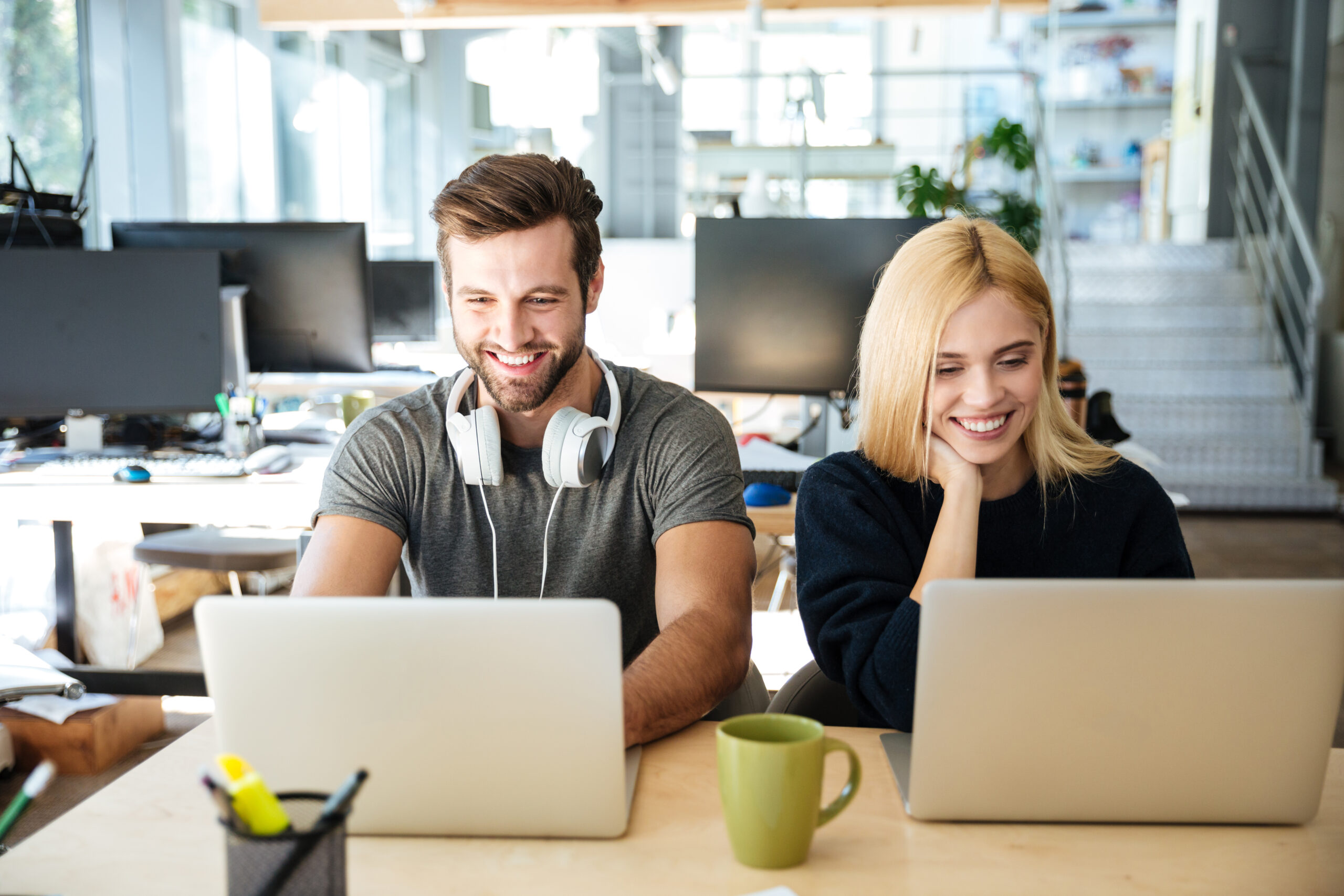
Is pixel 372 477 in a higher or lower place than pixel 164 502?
higher

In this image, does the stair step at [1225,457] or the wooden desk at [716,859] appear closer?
the wooden desk at [716,859]

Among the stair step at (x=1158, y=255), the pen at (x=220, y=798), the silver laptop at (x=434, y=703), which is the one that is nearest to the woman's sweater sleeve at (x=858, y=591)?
the silver laptop at (x=434, y=703)

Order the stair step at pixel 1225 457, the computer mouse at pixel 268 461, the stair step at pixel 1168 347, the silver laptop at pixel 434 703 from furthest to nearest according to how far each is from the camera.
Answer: the stair step at pixel 1168 347 < the stair step at pixel 1225 457 < the computer mouse at pixel 268 461 < the silver laptop at pixel 434 703

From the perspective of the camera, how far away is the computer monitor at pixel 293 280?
8.17 feet

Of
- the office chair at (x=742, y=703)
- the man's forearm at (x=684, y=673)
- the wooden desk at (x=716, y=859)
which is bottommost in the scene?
the office chair at (x=742, y=703)

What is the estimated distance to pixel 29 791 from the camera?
596mm

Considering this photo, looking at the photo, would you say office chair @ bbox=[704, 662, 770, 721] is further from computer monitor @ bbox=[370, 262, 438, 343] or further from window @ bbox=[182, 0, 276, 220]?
window @ bbox=[182, 0, 276, 220]

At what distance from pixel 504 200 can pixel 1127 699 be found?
2.84 ft

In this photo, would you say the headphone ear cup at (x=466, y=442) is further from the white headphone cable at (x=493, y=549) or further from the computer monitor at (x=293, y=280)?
the computer monitor at (x=293, y=280)

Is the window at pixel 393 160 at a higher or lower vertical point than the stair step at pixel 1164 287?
higher

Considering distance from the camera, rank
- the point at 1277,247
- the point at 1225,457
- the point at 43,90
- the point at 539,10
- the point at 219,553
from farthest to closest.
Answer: the point at 1277,247 → the point at 1225,457 → the point at 539,10 → the point at 43,90 → the point at 219,553

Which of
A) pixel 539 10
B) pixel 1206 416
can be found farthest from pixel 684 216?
pixel 539 10

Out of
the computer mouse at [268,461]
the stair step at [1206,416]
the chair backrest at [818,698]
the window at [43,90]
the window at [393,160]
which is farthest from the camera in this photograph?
the window at [393,160]

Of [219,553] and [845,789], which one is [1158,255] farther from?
[845,789]
